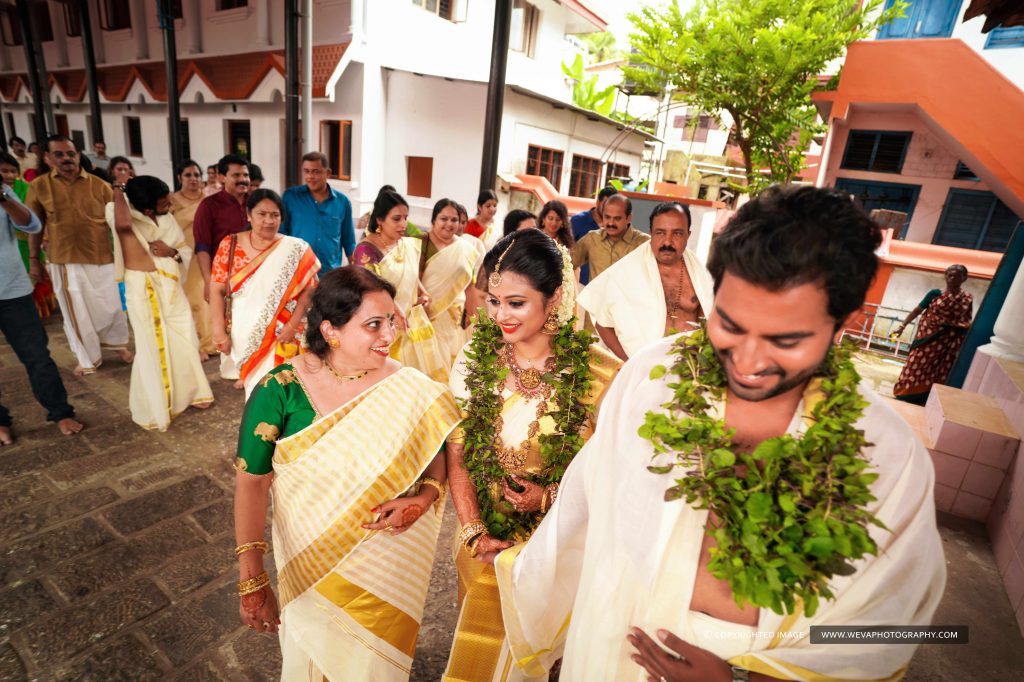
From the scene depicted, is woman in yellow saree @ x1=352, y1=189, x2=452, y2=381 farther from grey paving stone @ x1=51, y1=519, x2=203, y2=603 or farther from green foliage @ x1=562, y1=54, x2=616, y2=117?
green foliage @ x1=562, y1=54, x2=616, y2=117

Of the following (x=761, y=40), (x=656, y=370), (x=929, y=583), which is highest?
(x=761, y=40)

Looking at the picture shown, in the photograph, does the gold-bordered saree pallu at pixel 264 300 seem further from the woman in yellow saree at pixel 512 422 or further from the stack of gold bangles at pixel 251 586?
the woman in yellow saree at pixel 512 422

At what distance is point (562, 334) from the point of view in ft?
6.64

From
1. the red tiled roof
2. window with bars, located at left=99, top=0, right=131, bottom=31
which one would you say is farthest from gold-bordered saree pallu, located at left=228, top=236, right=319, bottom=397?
window with bars, located at left=99, top=0, right=131, bottom=31

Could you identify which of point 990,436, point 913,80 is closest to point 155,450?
point 990,436

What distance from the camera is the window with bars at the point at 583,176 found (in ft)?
53.0

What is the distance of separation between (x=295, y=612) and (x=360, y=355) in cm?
97

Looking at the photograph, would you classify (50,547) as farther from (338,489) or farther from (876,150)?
(876,150)

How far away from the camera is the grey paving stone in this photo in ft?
8.63

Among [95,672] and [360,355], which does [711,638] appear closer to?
[360,355]

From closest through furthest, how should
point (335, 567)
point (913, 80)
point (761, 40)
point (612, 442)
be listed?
point (612, 442), point (335, 567), point (913, 80), point (761, 40)

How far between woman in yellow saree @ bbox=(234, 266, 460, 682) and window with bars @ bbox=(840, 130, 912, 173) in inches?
564

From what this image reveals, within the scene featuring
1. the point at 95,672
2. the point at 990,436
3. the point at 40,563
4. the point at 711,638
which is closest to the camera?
the point at 711,638

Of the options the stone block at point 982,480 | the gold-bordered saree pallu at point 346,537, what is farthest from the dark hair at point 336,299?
the stone block at point 982,480
